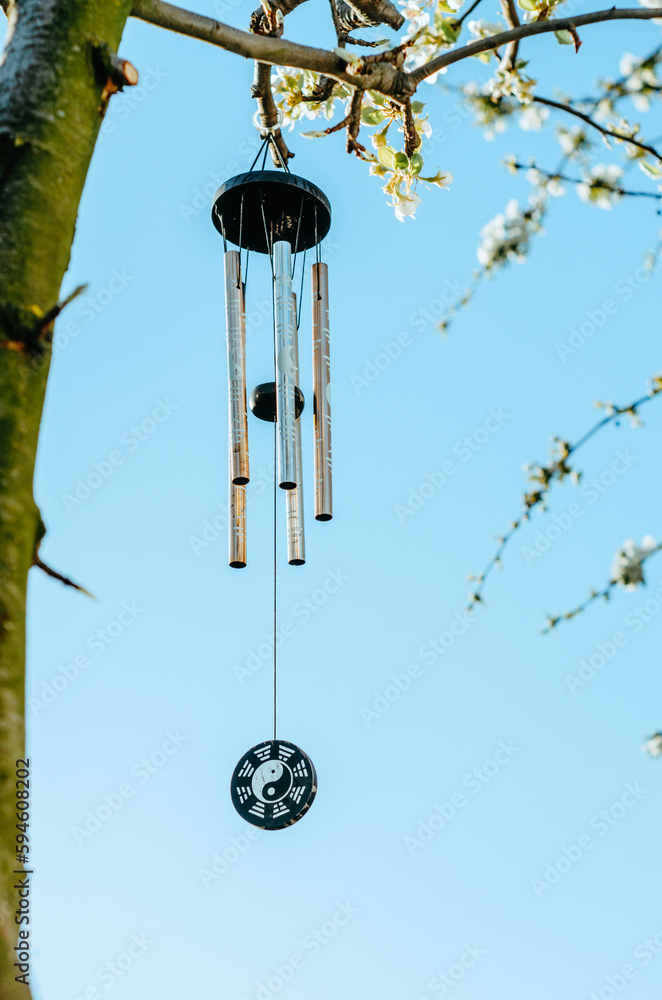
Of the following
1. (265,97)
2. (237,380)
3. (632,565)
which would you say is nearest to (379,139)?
(265,97)

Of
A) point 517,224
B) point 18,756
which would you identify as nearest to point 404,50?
point 517,224

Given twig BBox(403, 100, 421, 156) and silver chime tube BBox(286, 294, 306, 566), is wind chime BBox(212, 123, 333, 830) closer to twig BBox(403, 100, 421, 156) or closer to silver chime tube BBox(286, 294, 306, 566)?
silver chime tube BBox(286, 294, 306, 566)

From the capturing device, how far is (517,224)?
8.01ft

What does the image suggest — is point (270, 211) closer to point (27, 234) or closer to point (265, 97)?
point (265, 97)

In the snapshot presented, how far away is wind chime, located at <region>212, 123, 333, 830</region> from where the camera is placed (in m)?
3.66

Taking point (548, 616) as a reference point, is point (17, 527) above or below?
below

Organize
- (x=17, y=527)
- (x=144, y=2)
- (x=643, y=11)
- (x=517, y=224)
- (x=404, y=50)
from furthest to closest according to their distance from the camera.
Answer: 1. (x=404, y=50)
2. (x=643, y=11)
3. (x=517, y=224)
4. (x=144, y=2)
5. (x=17, y=527)

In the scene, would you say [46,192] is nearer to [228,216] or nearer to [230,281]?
[230,281]

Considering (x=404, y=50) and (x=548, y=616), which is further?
Answer: (x=404, y=50)

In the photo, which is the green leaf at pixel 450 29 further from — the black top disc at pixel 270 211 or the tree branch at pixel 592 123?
the black top disc at pixel 270 211

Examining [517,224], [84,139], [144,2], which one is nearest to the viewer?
[84,139]

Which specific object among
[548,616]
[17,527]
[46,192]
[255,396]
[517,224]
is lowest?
[17,527]

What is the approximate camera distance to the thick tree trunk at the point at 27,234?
50.5 inches

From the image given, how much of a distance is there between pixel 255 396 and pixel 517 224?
168 centimetres
